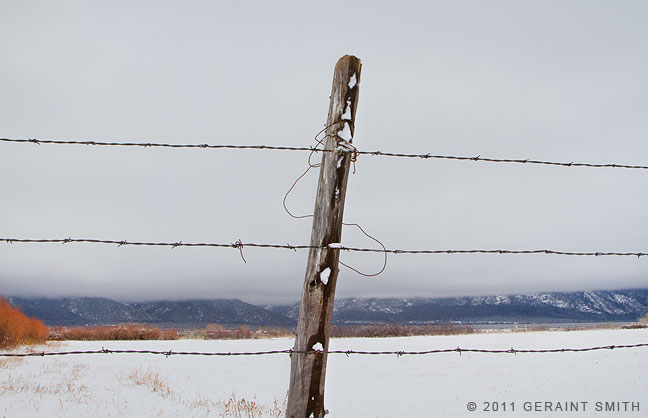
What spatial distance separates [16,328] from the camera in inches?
1539

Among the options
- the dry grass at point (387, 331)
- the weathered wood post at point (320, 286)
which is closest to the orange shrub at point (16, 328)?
the dry grass at point (387, 331)

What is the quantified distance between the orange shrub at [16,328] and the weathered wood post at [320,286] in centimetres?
4310

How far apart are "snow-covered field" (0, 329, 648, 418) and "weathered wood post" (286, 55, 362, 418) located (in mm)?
9537

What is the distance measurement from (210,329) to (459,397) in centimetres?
6399

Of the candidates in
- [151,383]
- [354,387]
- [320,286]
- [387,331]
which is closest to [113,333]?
[387,331]

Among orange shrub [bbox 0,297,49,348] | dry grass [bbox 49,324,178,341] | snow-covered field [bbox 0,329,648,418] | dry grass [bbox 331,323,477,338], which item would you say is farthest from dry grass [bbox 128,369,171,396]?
dry grass [bbox 49,324,178,341]

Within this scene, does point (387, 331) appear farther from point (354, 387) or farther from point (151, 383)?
point (151, 383)

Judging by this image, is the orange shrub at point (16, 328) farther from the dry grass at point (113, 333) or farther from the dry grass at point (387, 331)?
the dry grass at point (387, 331)

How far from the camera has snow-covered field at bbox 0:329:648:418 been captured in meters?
13.0

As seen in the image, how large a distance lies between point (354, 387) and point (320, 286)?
1709 cm

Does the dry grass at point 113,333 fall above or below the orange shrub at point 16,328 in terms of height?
below

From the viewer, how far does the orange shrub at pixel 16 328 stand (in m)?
37.5

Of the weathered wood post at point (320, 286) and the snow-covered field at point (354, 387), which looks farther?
the snow-covered field at point (354, 387)

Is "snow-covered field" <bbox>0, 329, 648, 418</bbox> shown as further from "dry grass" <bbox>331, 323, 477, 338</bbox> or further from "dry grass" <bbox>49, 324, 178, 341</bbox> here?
"dry grass" <bbox>49, 324, 178, 341</bbox>
